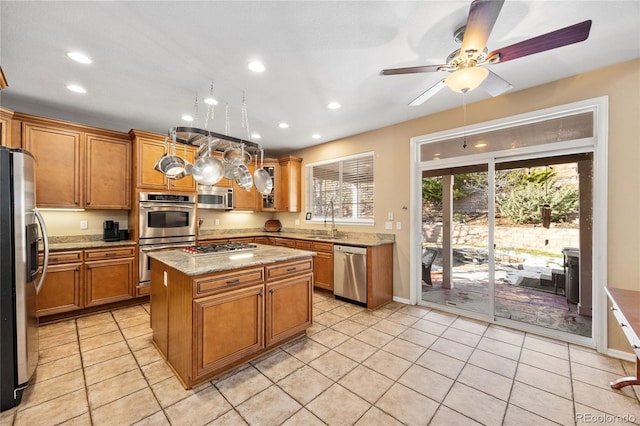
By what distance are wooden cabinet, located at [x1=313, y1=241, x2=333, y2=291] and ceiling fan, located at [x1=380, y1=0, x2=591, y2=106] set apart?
2.80 meters

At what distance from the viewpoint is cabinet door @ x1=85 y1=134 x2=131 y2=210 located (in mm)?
3523

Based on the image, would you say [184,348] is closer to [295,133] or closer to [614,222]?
[295,133]

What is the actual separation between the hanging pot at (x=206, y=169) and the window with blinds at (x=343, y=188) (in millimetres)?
2697

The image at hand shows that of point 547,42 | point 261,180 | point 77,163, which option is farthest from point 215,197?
point 547,42

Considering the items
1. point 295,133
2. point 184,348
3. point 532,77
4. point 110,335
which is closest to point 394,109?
point 532,77

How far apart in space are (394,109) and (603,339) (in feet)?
10.4

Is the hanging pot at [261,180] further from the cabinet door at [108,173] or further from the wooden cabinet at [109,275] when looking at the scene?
the cabinet door at [108,173]

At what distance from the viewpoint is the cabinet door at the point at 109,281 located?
131 inches

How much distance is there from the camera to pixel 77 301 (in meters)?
3.22

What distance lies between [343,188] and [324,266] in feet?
4.83

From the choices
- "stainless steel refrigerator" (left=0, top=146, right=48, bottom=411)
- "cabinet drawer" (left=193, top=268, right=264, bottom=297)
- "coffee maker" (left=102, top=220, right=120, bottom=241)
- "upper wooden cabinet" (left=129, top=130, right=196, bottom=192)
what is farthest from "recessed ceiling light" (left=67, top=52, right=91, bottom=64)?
"coffee maker" (left=102, top=220, right=120, bottom=241)

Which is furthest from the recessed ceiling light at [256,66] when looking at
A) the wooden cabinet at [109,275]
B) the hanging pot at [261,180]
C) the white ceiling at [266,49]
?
the wooden cabinet at [109,275]

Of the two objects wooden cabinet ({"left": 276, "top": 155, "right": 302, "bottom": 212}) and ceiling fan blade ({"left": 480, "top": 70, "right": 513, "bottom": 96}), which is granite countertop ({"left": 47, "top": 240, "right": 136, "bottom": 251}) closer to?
wooden cabinet ({"left": 276, "top": 155, "right": 302, "bottom": 212})

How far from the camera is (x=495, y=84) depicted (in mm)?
2020
